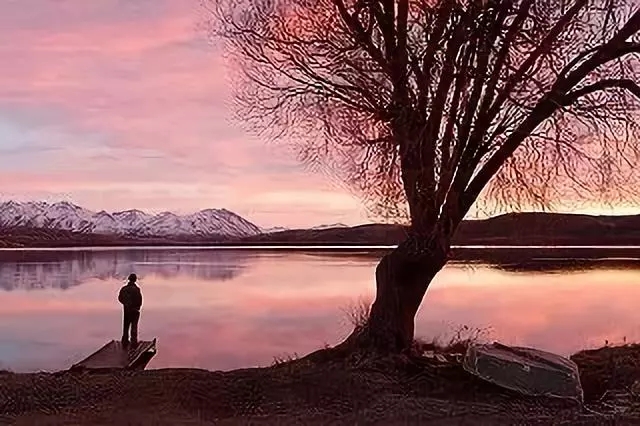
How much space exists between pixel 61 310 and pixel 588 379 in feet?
84.9

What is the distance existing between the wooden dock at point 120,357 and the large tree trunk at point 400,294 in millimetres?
6165

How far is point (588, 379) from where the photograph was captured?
13.2 meters

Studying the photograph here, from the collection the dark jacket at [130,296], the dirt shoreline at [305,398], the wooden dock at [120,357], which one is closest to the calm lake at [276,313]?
the wooden dock at [120,357]

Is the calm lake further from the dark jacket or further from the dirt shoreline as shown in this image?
the dirt shoreline

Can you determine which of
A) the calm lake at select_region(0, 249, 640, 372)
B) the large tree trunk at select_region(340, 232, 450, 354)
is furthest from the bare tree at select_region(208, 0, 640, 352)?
the calm lake at select_region(0, 249, 640, 372)

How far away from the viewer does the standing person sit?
19281 millimetres

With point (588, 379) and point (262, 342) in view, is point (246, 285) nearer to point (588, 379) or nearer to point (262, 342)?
point (262, 342)

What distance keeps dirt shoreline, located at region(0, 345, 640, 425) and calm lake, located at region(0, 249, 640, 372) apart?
6082mm

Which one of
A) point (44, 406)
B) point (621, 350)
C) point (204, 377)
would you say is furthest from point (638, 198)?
point (44, 406)

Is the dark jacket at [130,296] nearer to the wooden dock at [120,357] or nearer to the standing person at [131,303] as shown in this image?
the standing person at [131,303]

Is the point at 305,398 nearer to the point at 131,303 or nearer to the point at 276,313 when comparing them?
the point at 131,303

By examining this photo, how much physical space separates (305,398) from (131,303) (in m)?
9.51

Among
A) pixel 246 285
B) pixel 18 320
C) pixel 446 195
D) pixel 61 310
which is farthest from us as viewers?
pixel 246 285

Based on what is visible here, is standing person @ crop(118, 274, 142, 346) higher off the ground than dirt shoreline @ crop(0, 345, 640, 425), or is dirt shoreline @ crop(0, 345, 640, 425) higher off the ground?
standing person @ crop(118, 274, 142, 346)
